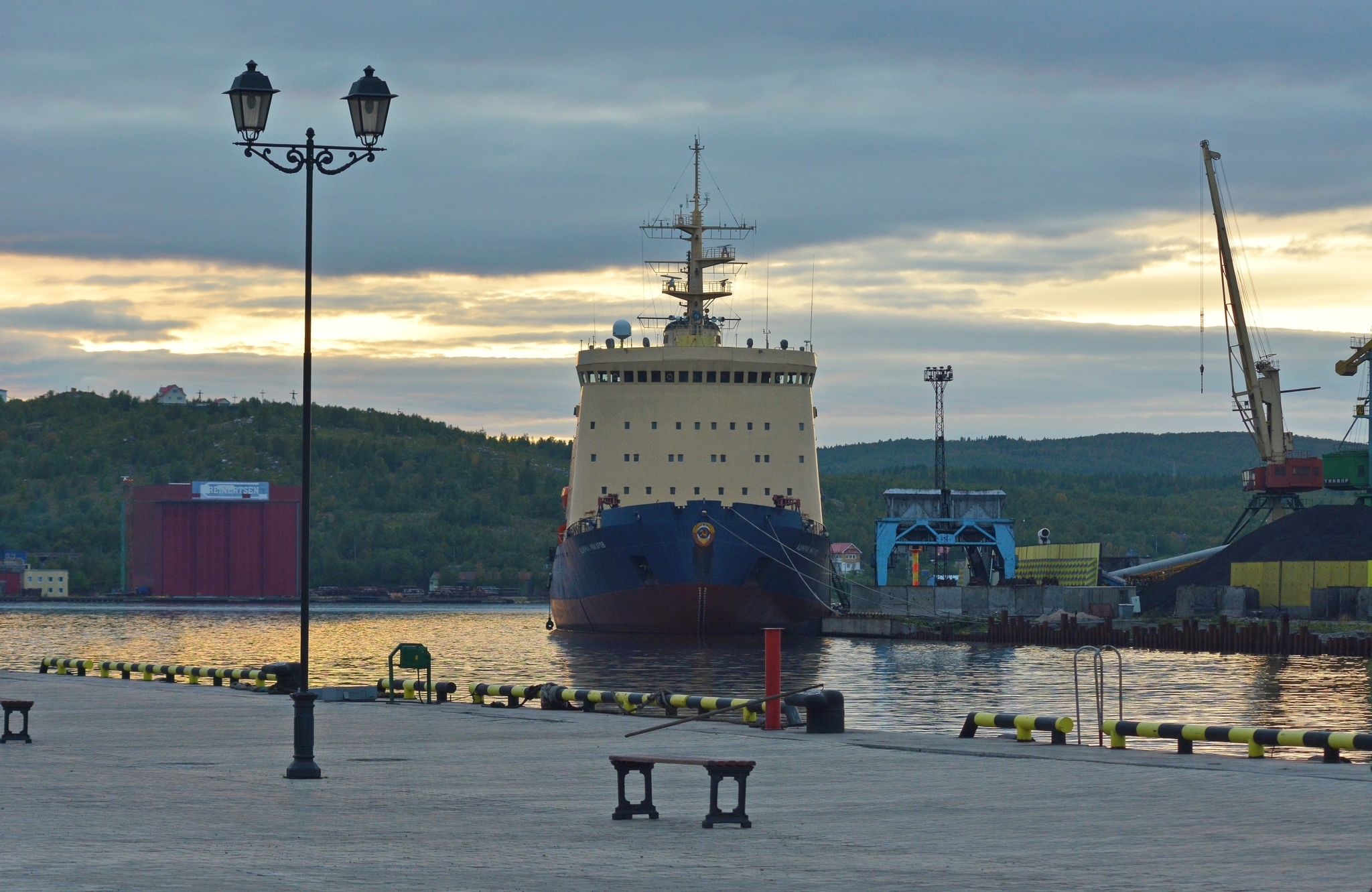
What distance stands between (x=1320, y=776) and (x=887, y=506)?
301ft

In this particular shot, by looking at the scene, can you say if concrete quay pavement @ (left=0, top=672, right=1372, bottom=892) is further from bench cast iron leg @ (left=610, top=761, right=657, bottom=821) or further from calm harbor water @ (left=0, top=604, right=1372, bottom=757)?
calm harbor water @ (left=0, top=604, right=1372, bottom=757)

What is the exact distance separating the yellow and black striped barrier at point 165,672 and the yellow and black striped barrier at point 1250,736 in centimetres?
2232

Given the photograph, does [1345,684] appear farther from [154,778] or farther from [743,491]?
[154,778]

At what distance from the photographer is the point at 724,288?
83938mm

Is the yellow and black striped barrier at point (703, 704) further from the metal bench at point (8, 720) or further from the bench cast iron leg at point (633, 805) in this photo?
the bench cast iron leg at point (633, 805)

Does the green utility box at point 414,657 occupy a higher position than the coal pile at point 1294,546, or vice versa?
the coal pile at point 1294,546

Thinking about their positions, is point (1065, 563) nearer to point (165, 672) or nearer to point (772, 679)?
point (165, 672)

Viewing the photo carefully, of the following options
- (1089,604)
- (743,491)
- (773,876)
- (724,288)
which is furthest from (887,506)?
(773,876)

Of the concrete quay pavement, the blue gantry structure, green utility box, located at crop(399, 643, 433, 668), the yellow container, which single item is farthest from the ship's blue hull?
the concrete quay pavement

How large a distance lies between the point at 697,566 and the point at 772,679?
41.2 metres

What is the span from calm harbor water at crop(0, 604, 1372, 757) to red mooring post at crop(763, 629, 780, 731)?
5532 millimetres

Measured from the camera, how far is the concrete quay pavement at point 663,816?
39.8ft

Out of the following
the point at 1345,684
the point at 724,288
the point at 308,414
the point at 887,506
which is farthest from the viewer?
the point at 887,506

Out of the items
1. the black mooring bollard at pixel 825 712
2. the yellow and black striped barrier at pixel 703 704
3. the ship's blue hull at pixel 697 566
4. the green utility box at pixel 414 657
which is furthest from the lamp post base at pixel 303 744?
the ship's blue hull at pixel 697 566
